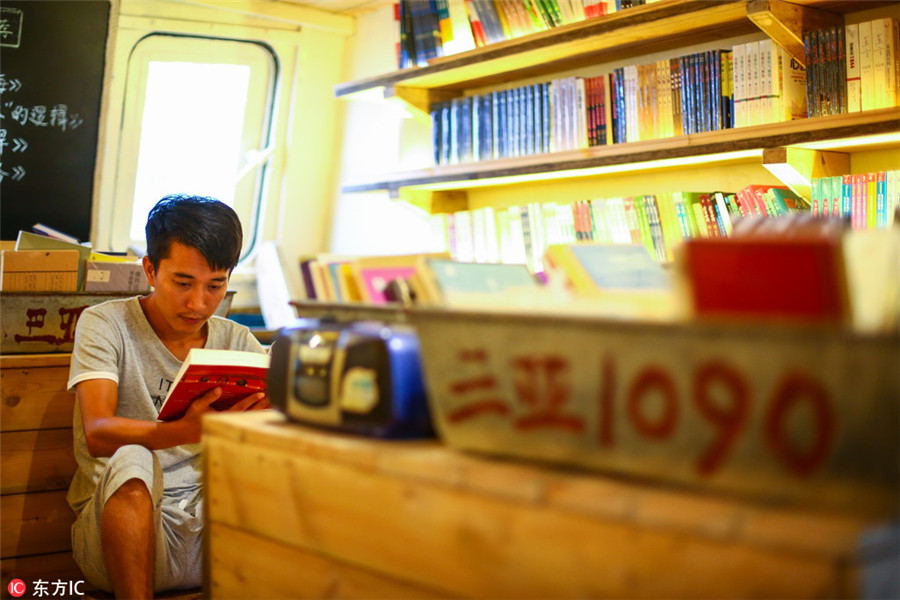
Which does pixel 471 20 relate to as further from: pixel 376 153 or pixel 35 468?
pixel 35 468

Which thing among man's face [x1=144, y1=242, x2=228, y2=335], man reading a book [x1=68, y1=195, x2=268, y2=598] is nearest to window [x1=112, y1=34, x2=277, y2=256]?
man reading a book [x1=68, y1=195, x2=268, y2=598]

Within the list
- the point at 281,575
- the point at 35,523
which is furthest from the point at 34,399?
the point at 281,575

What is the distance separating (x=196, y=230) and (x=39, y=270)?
0.77 m

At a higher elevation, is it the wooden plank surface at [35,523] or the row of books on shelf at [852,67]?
the row of books on shelf at [852,67]

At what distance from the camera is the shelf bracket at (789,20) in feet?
7.13

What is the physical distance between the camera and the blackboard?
3.35 metres

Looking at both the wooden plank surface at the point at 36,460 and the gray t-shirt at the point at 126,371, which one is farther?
the wooden plank surface at the point at 36,460

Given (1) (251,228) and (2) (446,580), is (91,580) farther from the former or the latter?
(1) (251,228)

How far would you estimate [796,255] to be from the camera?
2.64 feet

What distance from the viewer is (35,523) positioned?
2283mm

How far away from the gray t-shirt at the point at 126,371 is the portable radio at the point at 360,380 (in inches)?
34.7

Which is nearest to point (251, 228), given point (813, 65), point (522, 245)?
point (522, 245)

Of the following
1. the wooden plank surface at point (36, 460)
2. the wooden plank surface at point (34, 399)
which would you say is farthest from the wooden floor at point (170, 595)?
the wooden plank surface at point (34, 399)

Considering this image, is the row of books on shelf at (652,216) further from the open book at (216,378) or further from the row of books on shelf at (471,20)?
the open book at (216,378)
